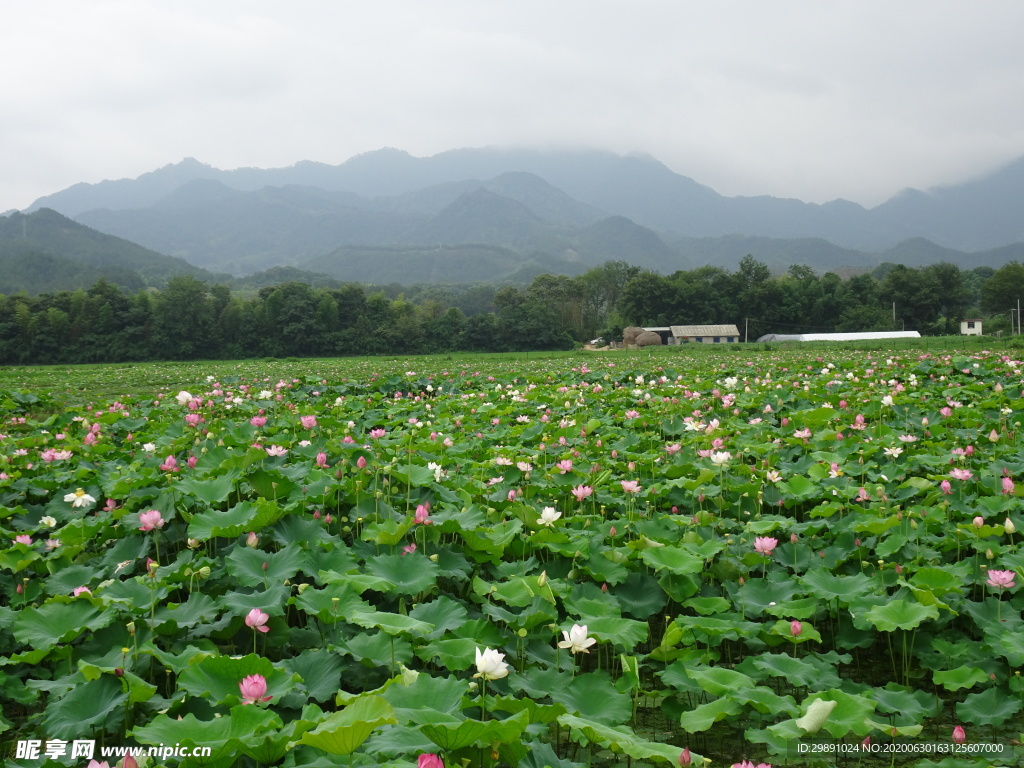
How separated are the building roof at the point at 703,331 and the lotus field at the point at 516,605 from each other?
6014cm

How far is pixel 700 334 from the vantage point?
63.9 m

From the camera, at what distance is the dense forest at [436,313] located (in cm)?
4791

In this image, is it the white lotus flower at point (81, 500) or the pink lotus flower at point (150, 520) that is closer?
the pink lotus flower at point (150, 520)

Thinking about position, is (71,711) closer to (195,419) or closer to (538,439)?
(195,419)

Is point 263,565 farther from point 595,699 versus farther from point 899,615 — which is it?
point 899,615

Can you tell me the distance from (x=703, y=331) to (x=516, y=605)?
65005mm

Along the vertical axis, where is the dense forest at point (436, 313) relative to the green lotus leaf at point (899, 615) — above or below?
above

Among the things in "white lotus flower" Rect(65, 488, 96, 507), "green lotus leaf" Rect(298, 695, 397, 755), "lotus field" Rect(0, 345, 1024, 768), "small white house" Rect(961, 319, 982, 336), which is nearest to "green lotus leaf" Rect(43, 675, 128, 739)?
"lotus field" Rect(0, 345, 1024, 768)

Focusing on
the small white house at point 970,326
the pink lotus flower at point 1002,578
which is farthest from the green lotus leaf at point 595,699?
the small white house at point 970,326

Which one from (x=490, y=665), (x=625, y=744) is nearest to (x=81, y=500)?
(x=490, y=665)

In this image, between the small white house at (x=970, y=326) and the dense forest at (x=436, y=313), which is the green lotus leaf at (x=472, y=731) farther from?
the small white house at (x=970, y=326)

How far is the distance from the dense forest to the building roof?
2.11 meters

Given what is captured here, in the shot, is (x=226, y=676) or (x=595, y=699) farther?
(x=595, y=699)

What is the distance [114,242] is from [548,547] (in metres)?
166
